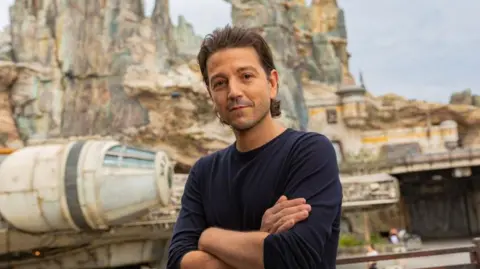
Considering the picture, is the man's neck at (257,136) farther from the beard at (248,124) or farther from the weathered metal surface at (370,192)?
the weathered metal surface at (370,192)

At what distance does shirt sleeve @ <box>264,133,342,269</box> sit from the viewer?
4.75ft

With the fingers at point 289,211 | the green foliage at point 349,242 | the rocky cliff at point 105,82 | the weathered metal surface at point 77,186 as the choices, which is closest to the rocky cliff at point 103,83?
the rocky cliff at point 105,82

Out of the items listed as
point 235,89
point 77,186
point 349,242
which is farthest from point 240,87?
point 349,242

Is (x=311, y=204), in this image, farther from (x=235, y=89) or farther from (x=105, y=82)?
(x=105, y=82)

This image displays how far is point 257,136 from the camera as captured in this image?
1.68 m

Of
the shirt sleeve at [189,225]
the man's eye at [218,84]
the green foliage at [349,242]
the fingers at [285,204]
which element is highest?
the man's eye at [218,84]

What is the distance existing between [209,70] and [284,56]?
21.6 metres

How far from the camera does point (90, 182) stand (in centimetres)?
755

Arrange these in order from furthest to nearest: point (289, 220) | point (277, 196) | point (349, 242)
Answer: point (349, 242), point (277, 196), point (289, 220)

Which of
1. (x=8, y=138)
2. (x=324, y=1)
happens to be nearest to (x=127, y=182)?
(x=8, y=138)

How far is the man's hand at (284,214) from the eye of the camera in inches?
57.7

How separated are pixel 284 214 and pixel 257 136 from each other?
1.03 feet

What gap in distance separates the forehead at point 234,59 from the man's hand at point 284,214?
0.46 m

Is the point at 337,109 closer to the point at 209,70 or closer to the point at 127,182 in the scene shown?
the point at 127,182
